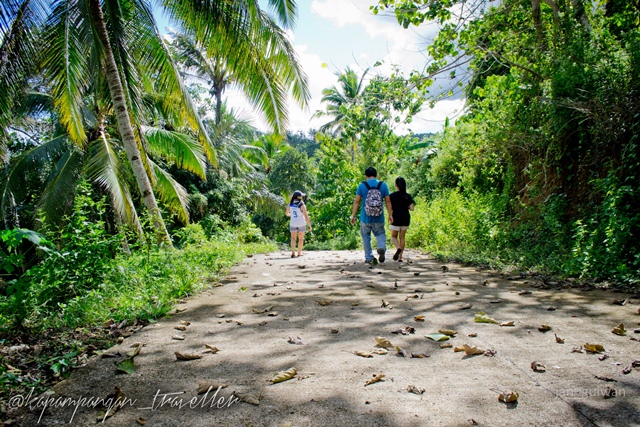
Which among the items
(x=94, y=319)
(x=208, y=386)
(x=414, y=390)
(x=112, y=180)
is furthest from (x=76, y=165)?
(x=414, y=390)

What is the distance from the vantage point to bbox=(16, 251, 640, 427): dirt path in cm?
250

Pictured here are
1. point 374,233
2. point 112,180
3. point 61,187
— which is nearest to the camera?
point 374,233

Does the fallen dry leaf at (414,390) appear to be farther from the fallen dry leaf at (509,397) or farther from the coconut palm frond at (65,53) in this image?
the coconut palm frond at (65,53)

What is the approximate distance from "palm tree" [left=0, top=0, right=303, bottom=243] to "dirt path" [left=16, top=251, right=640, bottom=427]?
4.12 meters

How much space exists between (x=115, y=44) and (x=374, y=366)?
9013 millimetres

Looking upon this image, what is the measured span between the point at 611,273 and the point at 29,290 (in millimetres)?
6827

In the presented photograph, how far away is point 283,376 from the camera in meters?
2.98

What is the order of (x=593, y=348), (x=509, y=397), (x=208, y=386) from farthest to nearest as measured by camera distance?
1. (x=593, y=348)
2. (x=208, y=386)
3. (x=509, y=397)

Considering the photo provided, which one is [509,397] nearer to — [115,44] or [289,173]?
[115,44]

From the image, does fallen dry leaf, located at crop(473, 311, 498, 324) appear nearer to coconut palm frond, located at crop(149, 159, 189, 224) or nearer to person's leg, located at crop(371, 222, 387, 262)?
person's leg, located at crop(371, 222, 387, 262)

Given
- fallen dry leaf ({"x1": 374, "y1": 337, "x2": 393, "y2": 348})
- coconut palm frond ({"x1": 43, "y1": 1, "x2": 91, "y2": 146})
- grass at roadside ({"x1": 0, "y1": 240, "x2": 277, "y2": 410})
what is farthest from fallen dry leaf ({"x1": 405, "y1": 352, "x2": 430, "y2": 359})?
coconut palm frond ({"x1": 43, "y1": 1, "x2": 91, "y2": 146})

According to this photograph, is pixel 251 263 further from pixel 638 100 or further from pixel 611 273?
pixel 638 100

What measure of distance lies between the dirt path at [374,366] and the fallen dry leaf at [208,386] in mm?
38

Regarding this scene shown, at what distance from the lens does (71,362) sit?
3318mm
